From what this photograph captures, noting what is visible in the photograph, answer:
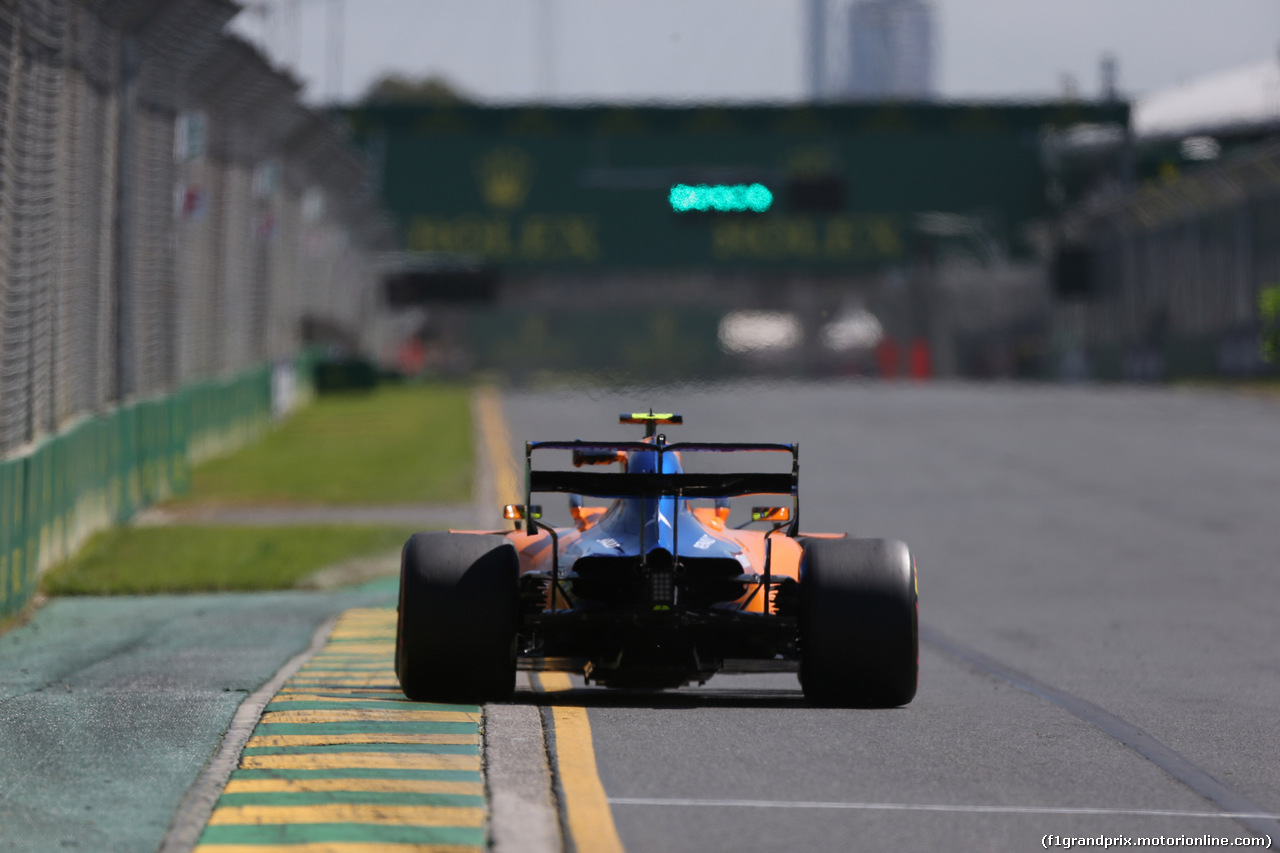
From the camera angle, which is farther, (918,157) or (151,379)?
(918,157)

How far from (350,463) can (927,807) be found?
2542cm

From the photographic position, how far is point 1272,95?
67438 millimetres

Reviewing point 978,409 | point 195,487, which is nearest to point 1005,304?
point 978,409

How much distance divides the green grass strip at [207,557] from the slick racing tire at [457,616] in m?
7.33

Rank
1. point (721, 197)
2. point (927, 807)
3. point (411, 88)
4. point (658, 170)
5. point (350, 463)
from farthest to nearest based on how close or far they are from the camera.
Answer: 1. point (411, 88)
2. point (658, 170)
3. point (350, 463)
4. point (721, 197)
5. point (927, 807)

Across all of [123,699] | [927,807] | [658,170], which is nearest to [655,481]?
[123,699]

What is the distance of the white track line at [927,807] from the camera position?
714 centimetres

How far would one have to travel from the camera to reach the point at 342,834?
6.48m

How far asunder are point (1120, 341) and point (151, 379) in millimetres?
46117

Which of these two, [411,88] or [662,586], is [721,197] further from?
[411,88]

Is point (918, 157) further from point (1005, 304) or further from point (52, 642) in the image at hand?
point (52, 642)

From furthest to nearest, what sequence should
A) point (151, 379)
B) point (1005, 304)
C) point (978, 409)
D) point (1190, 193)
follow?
point (1005, 304)
point (1190, 193)
point (978, 409)
point (151, 379)

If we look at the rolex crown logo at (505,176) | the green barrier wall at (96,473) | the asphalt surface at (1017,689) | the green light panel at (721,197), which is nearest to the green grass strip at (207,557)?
the green barrier wall at (96,473)

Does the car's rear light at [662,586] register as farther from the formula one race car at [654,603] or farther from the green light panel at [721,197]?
the green light panel at [721,197]
